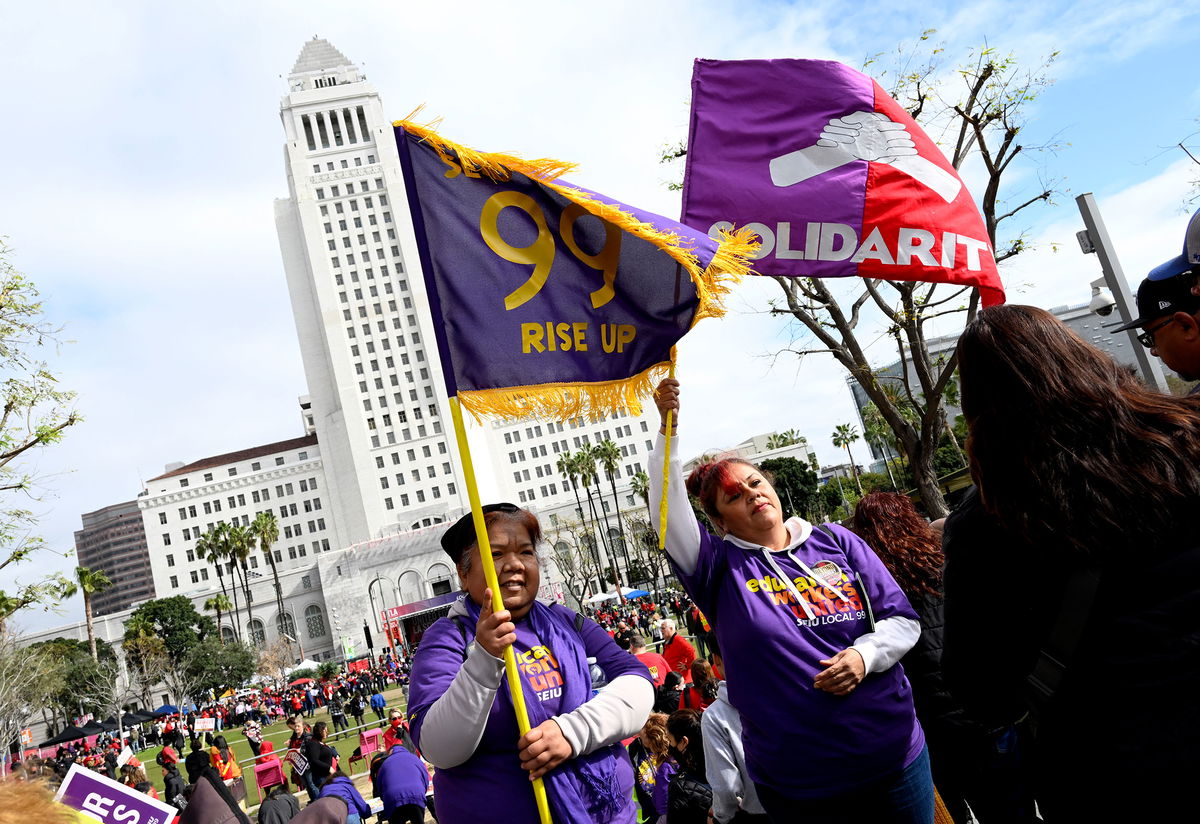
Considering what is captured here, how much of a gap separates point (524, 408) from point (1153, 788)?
8.65 ft

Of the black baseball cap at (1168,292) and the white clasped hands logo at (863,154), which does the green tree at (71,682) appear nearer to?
the white clasped hands logo at (863,154)

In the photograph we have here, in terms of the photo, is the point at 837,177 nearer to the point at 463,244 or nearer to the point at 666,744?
the point at 463,244

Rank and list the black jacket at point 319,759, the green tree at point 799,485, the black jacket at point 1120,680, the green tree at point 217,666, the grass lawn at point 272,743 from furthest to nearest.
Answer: the green tree at point 799,485 < the green tree at point 217,666 < the grass lawn at point 272,743 < the black jacket at point 319,759 < the black jacket at point 1120,680

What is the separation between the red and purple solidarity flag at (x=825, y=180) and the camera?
518cm

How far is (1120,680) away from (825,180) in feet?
13.9

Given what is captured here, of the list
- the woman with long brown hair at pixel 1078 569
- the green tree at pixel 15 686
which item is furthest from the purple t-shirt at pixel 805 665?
the green tree at pixel 15 686

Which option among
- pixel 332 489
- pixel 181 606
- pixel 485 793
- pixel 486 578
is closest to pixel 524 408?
pixel 486 578

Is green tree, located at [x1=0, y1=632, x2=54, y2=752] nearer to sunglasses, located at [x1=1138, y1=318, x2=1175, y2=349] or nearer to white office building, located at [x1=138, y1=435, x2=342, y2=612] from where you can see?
sunglasses, located at [x1=1138, y1=318, x2=1175, y2=349]

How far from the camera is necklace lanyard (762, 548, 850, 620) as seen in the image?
3.25 m

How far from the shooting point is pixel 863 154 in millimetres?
5449

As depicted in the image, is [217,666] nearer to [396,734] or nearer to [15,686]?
[15,686]

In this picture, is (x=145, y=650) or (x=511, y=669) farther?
(x=145, y=650)

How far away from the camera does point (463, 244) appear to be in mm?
3678

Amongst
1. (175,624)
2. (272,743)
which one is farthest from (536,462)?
(272,743)
